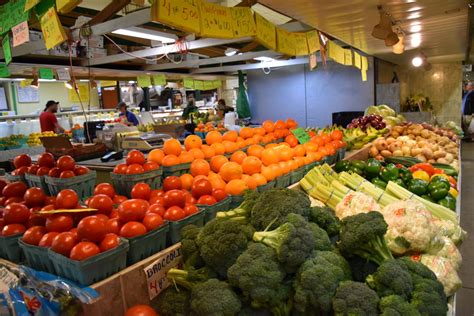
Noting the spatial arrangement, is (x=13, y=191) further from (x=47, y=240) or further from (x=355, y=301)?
(x=355, y=301)

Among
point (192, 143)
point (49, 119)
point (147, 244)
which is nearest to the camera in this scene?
point (147, 244)

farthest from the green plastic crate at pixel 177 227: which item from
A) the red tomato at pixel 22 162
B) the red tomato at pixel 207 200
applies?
the red tomato at pixel 22 162

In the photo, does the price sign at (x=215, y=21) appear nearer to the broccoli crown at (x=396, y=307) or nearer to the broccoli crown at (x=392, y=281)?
the broccoli crown at (x=392, y=281)

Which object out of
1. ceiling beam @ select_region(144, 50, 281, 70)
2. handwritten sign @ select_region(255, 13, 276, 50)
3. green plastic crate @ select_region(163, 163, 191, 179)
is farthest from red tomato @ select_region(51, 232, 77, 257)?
ceiling beam @ select_region(144, 50, 281, 70)

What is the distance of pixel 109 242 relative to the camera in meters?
1.61

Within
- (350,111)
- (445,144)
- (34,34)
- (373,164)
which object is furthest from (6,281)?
(350,111)

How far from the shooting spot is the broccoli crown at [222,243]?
158 cm

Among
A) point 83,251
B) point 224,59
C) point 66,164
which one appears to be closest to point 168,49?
point 224,59

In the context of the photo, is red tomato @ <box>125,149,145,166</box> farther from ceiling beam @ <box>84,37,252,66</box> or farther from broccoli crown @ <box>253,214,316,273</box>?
ceiling beam @ <box>84,37,252,66</box>

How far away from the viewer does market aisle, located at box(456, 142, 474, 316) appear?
3.39 metres

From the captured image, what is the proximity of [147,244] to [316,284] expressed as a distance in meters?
0.80

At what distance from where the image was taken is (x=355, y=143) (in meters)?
4.81

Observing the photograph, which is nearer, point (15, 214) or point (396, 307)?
point (396, 307)

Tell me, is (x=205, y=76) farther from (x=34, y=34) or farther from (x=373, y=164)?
(x=373, y=164)
